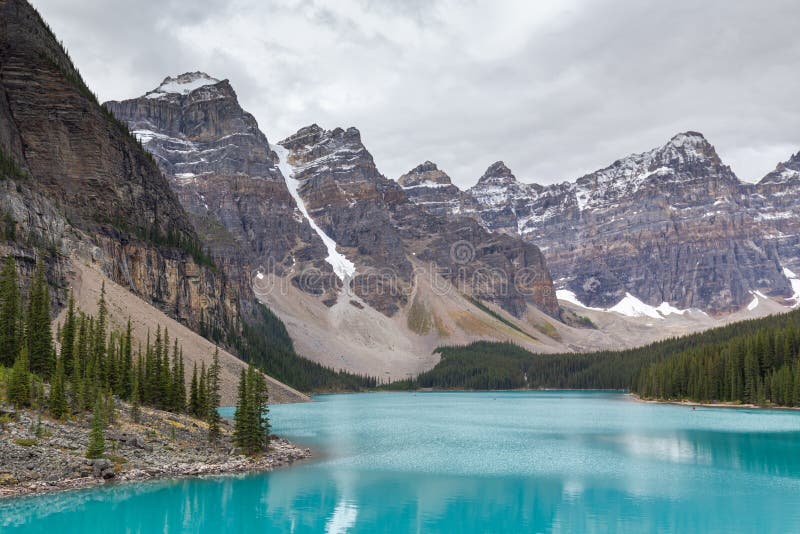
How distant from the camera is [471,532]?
123ft

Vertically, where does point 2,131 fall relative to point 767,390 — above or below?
above

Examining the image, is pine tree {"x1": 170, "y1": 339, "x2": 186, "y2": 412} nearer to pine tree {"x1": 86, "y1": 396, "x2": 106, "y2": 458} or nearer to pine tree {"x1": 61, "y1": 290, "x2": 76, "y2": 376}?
pine tree {"x1": 61, "y1": 290, "x2": 76, "y2": 376}

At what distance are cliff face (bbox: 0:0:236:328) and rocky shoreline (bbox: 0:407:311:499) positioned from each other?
69782 millimetres

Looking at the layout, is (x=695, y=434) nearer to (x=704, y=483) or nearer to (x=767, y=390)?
(x=704, y=483)

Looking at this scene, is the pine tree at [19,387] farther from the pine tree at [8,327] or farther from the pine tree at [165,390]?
the pine tree at [165,390]

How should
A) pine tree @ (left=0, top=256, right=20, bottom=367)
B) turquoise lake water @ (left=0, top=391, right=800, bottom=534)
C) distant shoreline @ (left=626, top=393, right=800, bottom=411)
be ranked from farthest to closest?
distant shoreline @ (left=626, top=393, right=800, bottom=411) < pine tree @ (left=0, top=256, right=20, bottom=367) < turquoise lake water @ (left=0, top=391, right=800, bottom=534)

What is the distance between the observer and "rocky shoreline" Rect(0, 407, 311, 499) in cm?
4300

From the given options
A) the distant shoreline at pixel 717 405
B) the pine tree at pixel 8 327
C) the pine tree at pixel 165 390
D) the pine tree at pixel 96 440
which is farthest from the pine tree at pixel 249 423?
the distant shoreline at pixel 717 405

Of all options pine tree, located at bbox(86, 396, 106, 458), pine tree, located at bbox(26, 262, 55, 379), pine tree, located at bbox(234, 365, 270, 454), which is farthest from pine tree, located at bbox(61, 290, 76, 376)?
pine tree, located at bbox(86, 396, 106, 458)

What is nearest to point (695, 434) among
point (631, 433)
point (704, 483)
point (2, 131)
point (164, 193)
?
point (631, 433)

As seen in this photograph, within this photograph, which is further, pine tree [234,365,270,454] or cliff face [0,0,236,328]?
cliff face [0,0,236,328]

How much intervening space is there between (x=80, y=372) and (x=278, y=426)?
104 feet

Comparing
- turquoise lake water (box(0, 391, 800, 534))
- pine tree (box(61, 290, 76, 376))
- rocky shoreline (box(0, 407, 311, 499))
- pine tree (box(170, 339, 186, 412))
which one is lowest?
turquoise lake water (box(0, 391, 800, 534))

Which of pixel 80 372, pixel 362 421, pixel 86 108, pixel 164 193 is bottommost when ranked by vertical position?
pixel 362 421
